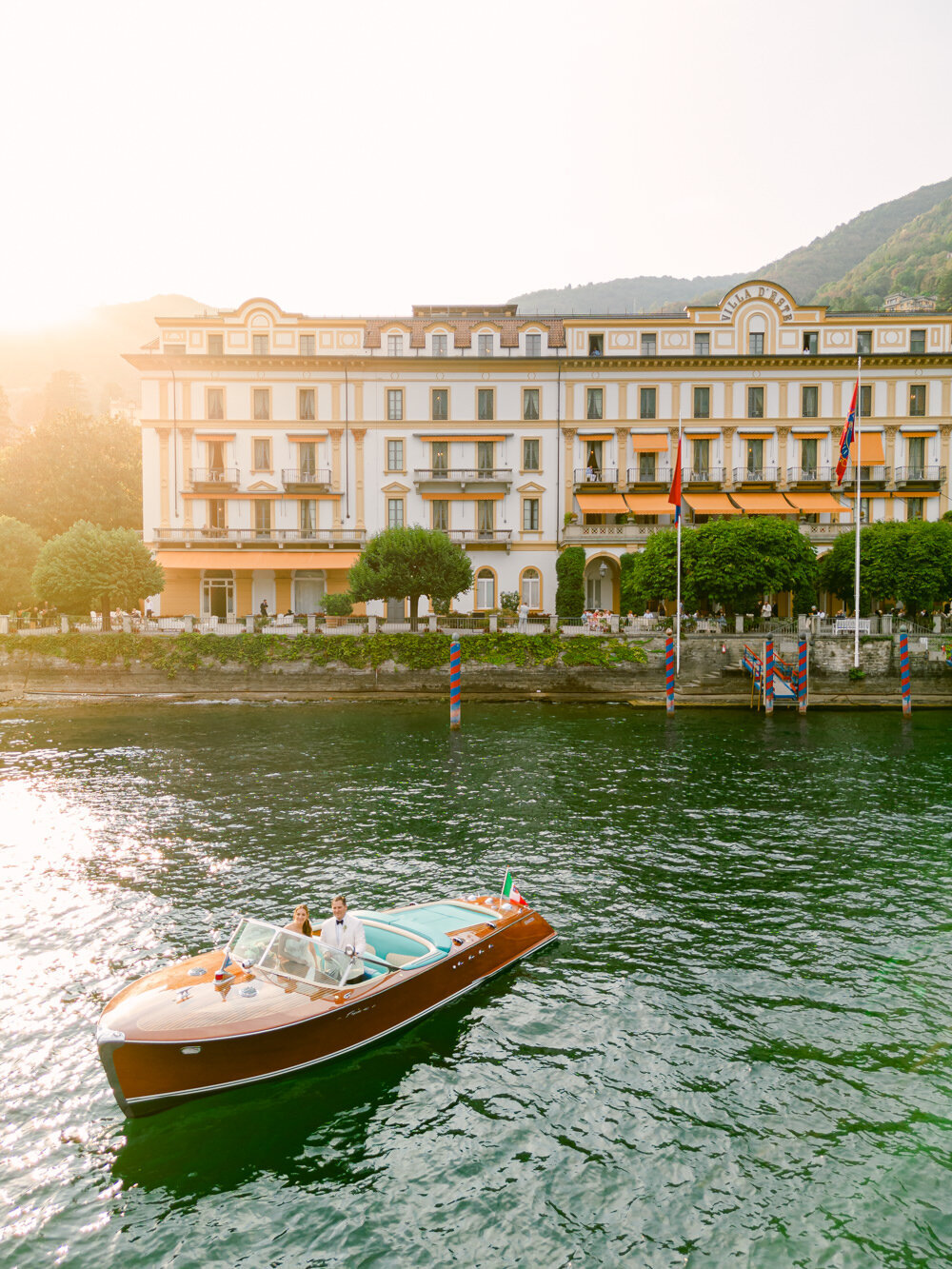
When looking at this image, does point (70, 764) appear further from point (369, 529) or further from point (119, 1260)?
point (369, 529)

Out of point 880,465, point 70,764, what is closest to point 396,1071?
point 70,764

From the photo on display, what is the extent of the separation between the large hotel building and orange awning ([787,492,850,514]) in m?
0.36

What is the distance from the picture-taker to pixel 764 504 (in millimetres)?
54250

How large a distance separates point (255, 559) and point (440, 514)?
12.6m

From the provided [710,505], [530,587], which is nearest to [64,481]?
[530,587]

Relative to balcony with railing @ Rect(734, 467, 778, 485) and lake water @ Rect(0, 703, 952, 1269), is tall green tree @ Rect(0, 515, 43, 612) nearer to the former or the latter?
lake water @ Rect(0, 703, 952, 1269)

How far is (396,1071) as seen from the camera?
1099cm

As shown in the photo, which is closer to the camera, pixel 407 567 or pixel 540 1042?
pixel 540 1042

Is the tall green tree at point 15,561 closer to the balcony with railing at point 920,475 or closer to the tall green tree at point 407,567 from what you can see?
the tall green tree at point 407,567

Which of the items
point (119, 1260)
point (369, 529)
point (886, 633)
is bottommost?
point (119, 1260)

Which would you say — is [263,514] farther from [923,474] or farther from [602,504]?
[923,474]

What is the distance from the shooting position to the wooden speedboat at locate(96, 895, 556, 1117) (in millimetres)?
9820

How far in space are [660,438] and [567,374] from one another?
7761 millimetres

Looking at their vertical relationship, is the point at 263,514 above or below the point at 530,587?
above
